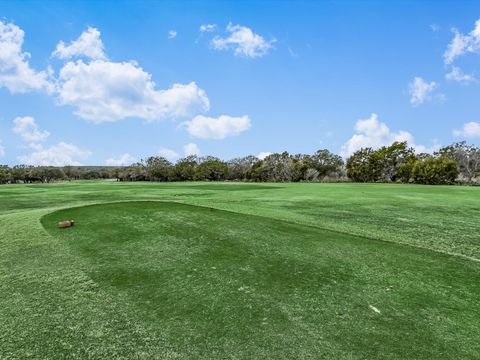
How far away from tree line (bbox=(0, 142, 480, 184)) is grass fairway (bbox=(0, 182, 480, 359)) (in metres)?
60.0

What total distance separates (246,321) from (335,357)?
136 centimetres

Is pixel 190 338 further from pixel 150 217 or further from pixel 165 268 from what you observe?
pixel 150 217

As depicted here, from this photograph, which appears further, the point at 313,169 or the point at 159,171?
the point at 159,171

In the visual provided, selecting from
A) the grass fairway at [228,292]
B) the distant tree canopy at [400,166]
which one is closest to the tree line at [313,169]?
the distant tree canopy at [400,166]

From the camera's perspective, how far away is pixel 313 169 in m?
84.1

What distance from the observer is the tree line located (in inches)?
2534

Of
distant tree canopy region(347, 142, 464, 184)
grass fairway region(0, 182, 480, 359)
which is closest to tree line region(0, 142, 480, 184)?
distant tree canopy region(347, 142, 464, 184)

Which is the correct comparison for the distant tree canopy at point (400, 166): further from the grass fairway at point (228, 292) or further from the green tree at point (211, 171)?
the grass fairway at point (228, 292)

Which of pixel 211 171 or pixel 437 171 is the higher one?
pixel 211 171

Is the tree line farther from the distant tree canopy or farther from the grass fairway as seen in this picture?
the grass fairway

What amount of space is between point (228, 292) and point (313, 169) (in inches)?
3172

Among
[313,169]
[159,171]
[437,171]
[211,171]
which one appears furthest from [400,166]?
[159,171]

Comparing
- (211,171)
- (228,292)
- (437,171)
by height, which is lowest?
(228,292)

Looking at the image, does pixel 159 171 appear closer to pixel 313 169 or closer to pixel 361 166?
pixel 313 169
